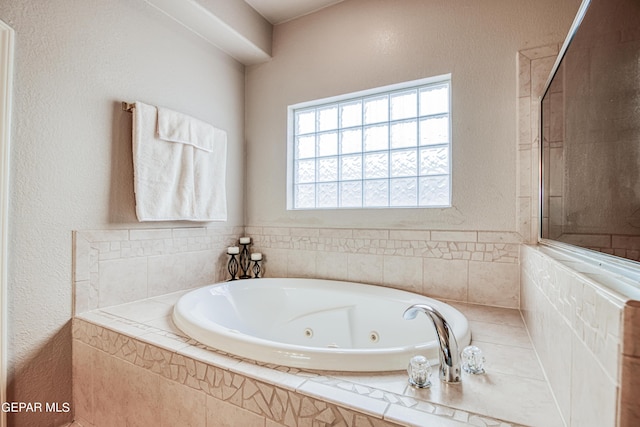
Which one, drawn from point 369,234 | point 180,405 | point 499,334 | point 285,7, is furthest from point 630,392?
point 285,7

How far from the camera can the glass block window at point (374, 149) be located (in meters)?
1.79

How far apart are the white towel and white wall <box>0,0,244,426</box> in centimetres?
9

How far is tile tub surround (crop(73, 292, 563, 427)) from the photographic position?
27.4 inches

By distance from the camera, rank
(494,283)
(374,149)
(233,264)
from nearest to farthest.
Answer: (494,283), (374,149), (233,264)

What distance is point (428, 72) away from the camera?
1.75m

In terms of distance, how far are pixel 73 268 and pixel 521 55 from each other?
2.47m

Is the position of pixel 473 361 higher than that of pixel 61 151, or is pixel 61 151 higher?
pixel 61 151

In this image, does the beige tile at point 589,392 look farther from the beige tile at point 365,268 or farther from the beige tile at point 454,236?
the beige tile at point 365,268

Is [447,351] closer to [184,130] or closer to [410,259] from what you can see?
[410,259]

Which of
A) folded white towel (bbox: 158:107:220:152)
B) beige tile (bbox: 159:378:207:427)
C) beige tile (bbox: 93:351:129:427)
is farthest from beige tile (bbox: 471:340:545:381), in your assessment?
folded white towel (bbox: 158:107:220:152)

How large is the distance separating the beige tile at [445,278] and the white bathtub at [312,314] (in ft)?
0.58

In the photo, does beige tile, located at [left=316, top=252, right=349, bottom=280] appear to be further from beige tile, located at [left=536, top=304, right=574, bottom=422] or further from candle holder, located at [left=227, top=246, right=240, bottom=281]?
beige tile, located at [left=536, top=304, right=574, bottom=422]

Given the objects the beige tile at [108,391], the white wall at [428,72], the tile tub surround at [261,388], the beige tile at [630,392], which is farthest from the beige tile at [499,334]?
the beige tile at [108,391]

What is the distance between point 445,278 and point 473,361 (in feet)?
2.78
